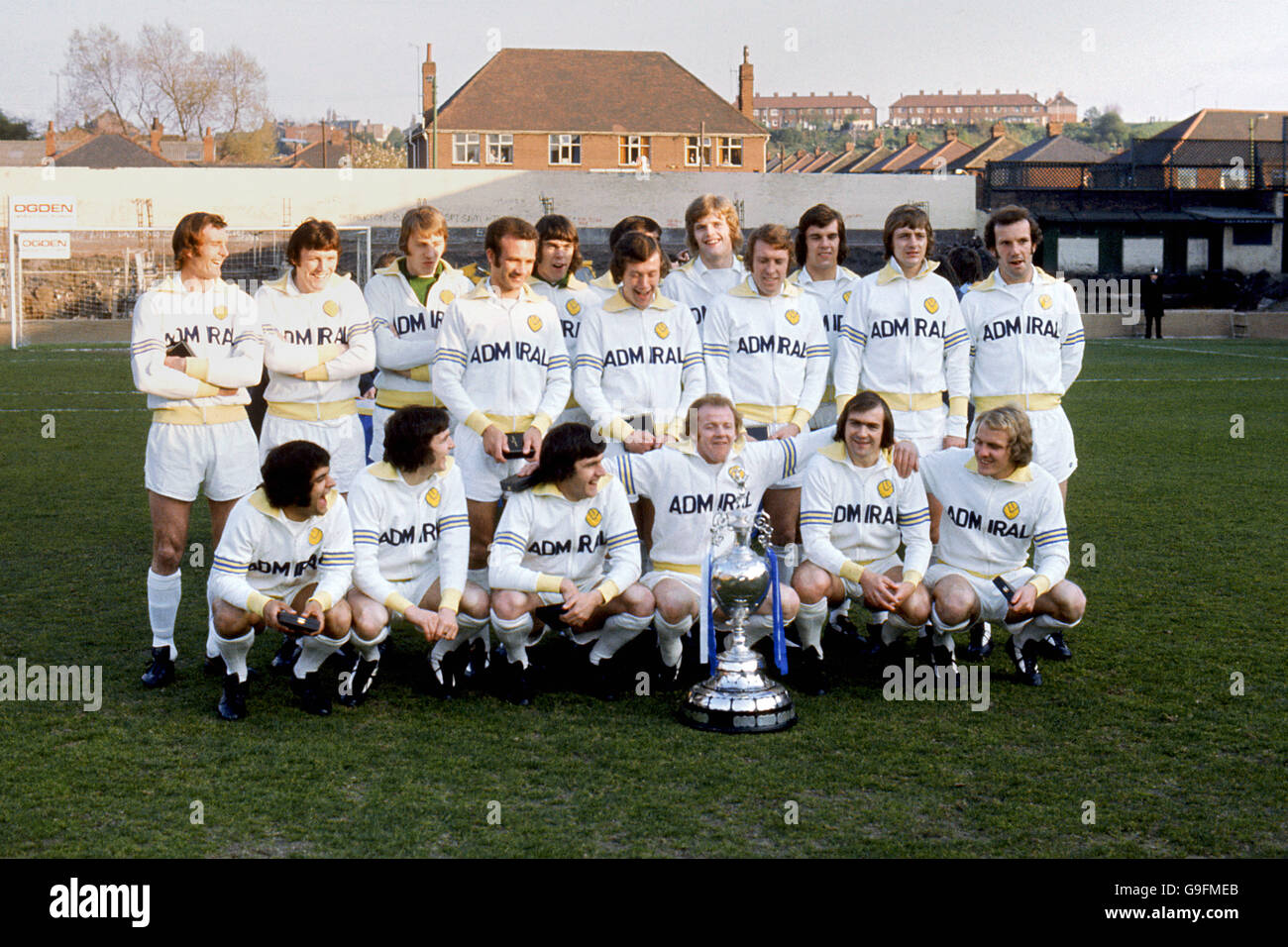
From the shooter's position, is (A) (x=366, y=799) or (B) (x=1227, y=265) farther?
(B) (x=1227, y=265)

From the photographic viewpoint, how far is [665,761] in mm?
4133

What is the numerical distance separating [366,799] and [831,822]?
1.32 metres

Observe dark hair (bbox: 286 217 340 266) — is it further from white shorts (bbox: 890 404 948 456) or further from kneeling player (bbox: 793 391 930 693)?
white shorts (bbox: 890 404 948 456)

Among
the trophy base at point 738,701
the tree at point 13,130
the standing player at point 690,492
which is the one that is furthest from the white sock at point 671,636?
the tree at point 13,130

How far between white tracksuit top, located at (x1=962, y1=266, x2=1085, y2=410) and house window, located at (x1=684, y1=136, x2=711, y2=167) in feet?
159

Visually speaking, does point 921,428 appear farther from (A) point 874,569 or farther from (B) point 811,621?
(B) point 811,621

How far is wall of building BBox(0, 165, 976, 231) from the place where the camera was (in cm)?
3775

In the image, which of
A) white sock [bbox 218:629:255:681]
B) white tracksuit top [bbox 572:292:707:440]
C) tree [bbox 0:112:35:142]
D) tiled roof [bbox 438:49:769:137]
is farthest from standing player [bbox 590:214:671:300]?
tree [bbox 0:112:35:142]

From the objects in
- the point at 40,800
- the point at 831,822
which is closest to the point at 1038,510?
the point at 831,822

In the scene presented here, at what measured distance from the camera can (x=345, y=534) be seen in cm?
464
